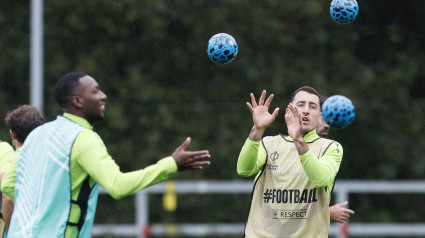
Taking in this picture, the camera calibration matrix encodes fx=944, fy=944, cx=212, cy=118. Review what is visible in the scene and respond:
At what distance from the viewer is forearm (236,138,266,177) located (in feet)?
24.5

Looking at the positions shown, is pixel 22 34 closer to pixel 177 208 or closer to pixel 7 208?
pixel 177 208

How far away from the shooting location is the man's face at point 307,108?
7.67 metres

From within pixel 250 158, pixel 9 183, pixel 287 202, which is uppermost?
pixel 250 158

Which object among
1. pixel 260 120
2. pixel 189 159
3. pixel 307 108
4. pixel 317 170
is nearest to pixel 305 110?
pixel 307 108

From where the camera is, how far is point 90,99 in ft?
21.6

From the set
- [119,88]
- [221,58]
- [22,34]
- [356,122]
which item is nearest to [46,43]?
[22,34]

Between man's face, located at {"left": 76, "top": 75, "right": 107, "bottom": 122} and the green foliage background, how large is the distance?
34.3 ft

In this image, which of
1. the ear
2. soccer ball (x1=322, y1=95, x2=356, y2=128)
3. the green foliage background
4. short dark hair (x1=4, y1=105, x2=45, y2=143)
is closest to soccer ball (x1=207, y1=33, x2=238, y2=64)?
soccer ball (x1=322, y1=95, x2=356, y2=128)

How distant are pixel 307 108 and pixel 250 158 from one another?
0.64m

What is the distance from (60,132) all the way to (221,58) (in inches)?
88.6

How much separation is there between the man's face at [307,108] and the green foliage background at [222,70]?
29.5 ft

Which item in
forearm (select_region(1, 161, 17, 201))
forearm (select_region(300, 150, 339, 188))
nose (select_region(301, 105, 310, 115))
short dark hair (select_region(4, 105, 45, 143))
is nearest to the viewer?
forearm (select_region(1, 161, 17, 201))

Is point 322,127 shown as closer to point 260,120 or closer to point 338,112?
point 260,120

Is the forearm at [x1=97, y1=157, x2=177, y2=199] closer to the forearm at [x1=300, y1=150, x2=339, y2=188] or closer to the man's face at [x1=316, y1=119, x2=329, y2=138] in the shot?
the forearm at [x1=300, y1=150, x2=339, y2=188]
